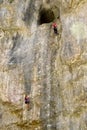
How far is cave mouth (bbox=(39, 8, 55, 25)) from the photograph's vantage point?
31.6 meters

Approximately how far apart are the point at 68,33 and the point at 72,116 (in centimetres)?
610

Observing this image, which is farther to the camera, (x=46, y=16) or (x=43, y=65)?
(x=46, y=16)

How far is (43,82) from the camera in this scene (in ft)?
92.2

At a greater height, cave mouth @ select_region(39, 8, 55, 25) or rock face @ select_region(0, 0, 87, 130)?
cave mouth @ select_region(39, 8, 55, 25)

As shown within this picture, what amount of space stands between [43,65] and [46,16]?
5.46m

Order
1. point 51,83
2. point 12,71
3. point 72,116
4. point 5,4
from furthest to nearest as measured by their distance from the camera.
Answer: point 5,4 < point 12,71 < point 51,83 < point 72,116

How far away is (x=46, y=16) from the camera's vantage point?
3225cm

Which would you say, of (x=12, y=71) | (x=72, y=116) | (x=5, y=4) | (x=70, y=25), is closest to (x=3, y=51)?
(x=12, y=71)

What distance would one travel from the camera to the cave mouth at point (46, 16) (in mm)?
31597

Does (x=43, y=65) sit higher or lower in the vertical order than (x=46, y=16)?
lower

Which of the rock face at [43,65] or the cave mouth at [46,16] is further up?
the cave mouth at [46,16]

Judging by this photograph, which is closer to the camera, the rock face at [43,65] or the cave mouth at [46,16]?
the rock face at [43,65]

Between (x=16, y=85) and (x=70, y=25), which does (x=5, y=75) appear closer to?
(x=16, y=85)

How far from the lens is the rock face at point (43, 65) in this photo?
26516 mm
